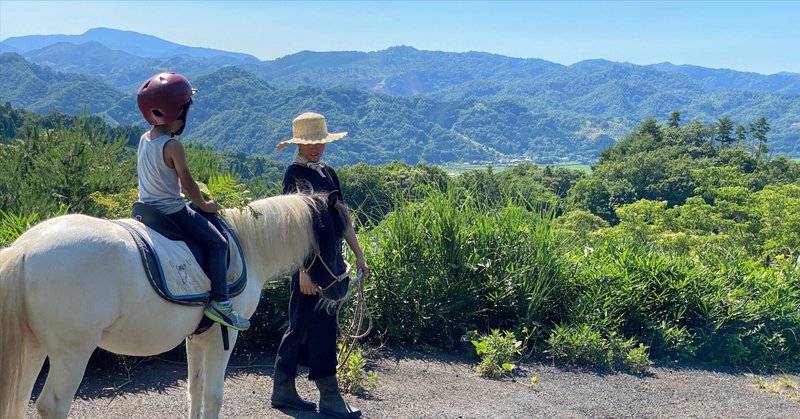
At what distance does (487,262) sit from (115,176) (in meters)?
3.69

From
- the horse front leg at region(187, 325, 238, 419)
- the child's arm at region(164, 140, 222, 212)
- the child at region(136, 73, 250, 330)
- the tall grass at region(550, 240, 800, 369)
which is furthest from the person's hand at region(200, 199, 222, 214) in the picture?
the tall grass at region(550, 240, 800, 369)

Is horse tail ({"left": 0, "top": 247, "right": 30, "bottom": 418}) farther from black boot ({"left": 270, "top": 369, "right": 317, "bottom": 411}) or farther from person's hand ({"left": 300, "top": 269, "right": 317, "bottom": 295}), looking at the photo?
black boot ({"left": 270, "top": 369, "right": 317, "bottom": 411})

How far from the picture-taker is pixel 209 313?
10.4 ft

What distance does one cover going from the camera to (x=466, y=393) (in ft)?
16.6

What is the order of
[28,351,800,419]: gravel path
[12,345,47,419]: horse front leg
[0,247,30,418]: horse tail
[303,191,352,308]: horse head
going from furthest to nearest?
[28,351,800,419]: gravel path
[303,191,352,308]: horse head
[12,345,47,419]: horse front leg
[0,247,30,418]: horse tail

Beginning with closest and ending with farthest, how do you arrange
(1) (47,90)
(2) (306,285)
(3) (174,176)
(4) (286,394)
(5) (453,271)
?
(3) (174,176) < (2) (306,285) < (4) (286,394) < (5) (453,271) < (1) (47,90)

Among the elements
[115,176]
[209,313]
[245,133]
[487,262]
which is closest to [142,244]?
[209,313]

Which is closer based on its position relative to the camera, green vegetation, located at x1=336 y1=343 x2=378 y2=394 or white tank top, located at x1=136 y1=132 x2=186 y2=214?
white tank top, located at x1=136 y1=132 x2=186 y2=214

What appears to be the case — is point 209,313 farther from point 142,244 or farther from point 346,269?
point 346,269

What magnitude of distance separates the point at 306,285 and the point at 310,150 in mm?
865

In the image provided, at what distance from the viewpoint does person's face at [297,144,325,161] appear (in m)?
4.07

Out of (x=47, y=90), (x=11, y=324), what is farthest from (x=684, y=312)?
(x=47, y=90)

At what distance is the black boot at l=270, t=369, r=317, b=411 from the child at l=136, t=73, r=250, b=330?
3.83 ft

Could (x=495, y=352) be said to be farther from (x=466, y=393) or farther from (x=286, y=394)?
(x=286, y=394)
